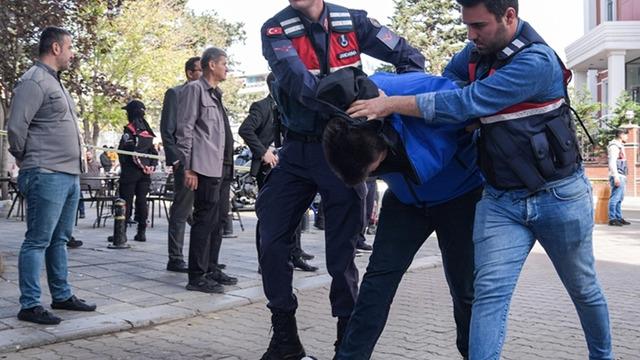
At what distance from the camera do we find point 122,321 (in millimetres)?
4961

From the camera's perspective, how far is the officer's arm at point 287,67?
Answer: 3488 millimetres

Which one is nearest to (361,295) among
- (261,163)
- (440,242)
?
(440,242)

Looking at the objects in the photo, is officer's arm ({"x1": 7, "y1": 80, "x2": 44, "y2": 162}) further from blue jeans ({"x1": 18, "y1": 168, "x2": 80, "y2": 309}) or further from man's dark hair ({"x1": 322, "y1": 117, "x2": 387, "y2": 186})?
man's dark hair ({"x1": 322, "y1": 117, "x2": 387, "y2": 186})

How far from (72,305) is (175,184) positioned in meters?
2.05

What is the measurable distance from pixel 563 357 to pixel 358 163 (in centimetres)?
219

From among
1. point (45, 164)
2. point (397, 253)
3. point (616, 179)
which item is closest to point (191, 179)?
point (45, 164)

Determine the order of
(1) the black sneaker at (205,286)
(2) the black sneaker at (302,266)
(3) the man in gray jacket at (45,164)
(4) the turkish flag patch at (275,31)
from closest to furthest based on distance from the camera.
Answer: (4) the turkish flag patch at (275,31)
(3) the man in gray jacket at (45,164)
(1) the black sneaker at (205,286)
(2) the black sneaker at (302,266)

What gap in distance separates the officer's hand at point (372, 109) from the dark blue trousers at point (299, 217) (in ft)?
3.00

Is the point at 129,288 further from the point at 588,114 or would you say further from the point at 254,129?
the point at 588,114

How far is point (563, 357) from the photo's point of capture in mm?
4293

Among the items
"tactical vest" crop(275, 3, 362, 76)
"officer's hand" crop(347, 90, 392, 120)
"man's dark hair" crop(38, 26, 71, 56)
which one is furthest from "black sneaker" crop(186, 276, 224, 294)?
"officer's hand" crop(347, 90, 392, 120)

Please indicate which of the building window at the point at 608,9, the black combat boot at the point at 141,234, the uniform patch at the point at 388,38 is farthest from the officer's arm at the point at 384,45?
the building window at the point at 608,9

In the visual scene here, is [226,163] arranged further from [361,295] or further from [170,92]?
[361,295]

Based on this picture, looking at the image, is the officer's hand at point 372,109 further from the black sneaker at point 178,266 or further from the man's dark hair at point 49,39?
the black sneaker at point 178,266
